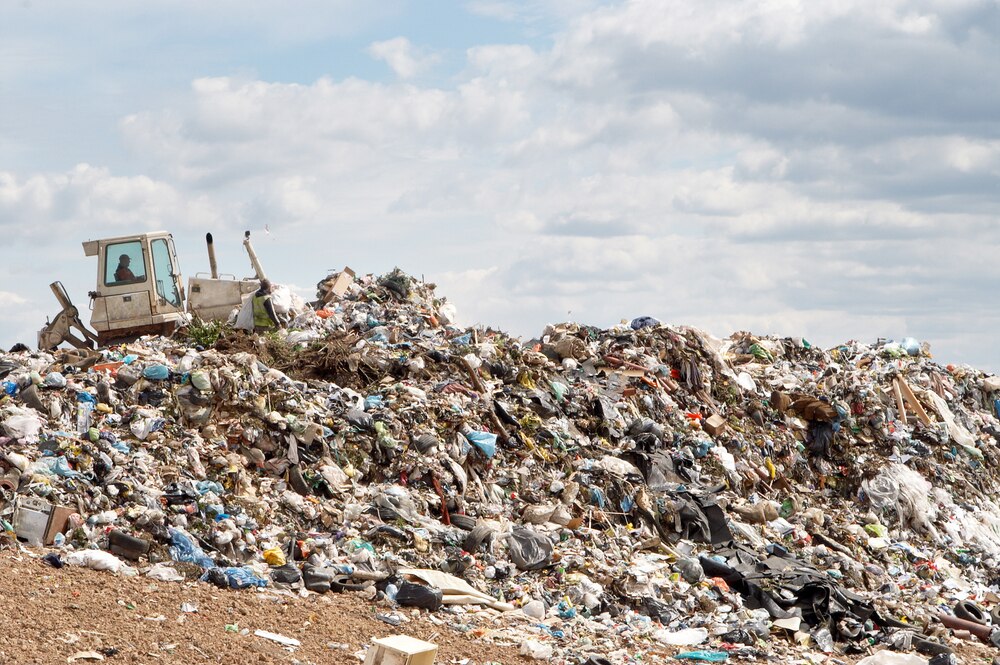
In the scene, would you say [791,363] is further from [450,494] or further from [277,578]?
[277,578]

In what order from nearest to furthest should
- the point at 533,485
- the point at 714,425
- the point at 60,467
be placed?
the point at 60,467 < the point at 533,485 < the point at 714,425

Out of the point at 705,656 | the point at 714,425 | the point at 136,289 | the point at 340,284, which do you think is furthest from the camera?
the point at 340,284

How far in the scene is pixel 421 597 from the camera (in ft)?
26.7

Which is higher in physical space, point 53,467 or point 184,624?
point 53,467

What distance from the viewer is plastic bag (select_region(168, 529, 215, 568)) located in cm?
822

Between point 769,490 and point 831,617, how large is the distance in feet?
11.1

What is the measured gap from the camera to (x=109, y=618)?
700cm

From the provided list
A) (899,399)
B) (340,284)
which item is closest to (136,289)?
(340,284)

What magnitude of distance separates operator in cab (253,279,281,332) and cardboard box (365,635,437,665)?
901cm

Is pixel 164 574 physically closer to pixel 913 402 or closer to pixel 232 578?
pixel 232 578

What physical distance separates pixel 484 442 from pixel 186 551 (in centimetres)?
342

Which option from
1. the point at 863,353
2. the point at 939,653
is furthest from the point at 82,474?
the point at 863,353

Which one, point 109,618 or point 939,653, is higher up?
point 109,618

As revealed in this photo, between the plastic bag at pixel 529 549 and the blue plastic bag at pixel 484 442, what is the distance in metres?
1.38
